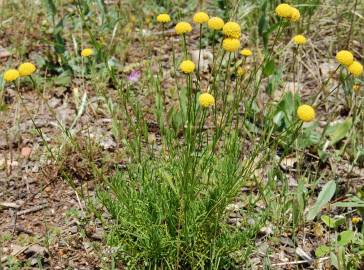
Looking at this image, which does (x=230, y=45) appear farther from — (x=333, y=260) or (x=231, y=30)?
(x=333, y=260)

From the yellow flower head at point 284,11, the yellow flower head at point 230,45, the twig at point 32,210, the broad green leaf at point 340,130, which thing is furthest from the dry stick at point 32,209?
the broad green leaf at point 340,130

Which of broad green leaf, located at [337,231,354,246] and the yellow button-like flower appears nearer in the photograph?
the yellow button-like flower

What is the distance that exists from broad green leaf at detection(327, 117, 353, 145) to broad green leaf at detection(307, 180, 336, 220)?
42cm

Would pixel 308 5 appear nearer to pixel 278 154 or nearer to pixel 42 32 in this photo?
pixel 278 154

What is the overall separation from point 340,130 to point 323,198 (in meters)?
0.52

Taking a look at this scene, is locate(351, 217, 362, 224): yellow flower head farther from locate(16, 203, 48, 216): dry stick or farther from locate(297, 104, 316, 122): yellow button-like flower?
locate(16, 203, 48, 216): dry stick

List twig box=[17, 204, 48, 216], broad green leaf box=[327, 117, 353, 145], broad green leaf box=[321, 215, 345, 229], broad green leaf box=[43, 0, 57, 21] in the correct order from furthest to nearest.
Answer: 1. broad green leaf box=[43, 0, 57, 21]
2. broad green leaf box=[327, 117, 353, 145]
3. twig box=[17, 204, 48, 216]
4. broad green leaf box=[321, 215, 345, 229]

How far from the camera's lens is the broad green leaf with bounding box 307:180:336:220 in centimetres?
214

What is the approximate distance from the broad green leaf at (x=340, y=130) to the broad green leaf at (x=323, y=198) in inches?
16.4

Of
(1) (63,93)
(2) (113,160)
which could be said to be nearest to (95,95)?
(1) (63,93)

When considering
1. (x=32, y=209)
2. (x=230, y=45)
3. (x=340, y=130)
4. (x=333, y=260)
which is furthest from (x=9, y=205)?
(x=340, y=130)

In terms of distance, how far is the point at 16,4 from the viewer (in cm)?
340

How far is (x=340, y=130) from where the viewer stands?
255 cm

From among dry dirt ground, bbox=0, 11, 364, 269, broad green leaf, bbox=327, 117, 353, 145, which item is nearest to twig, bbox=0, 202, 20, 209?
dry dirt ground, bbox=0, 11, 364, 269
